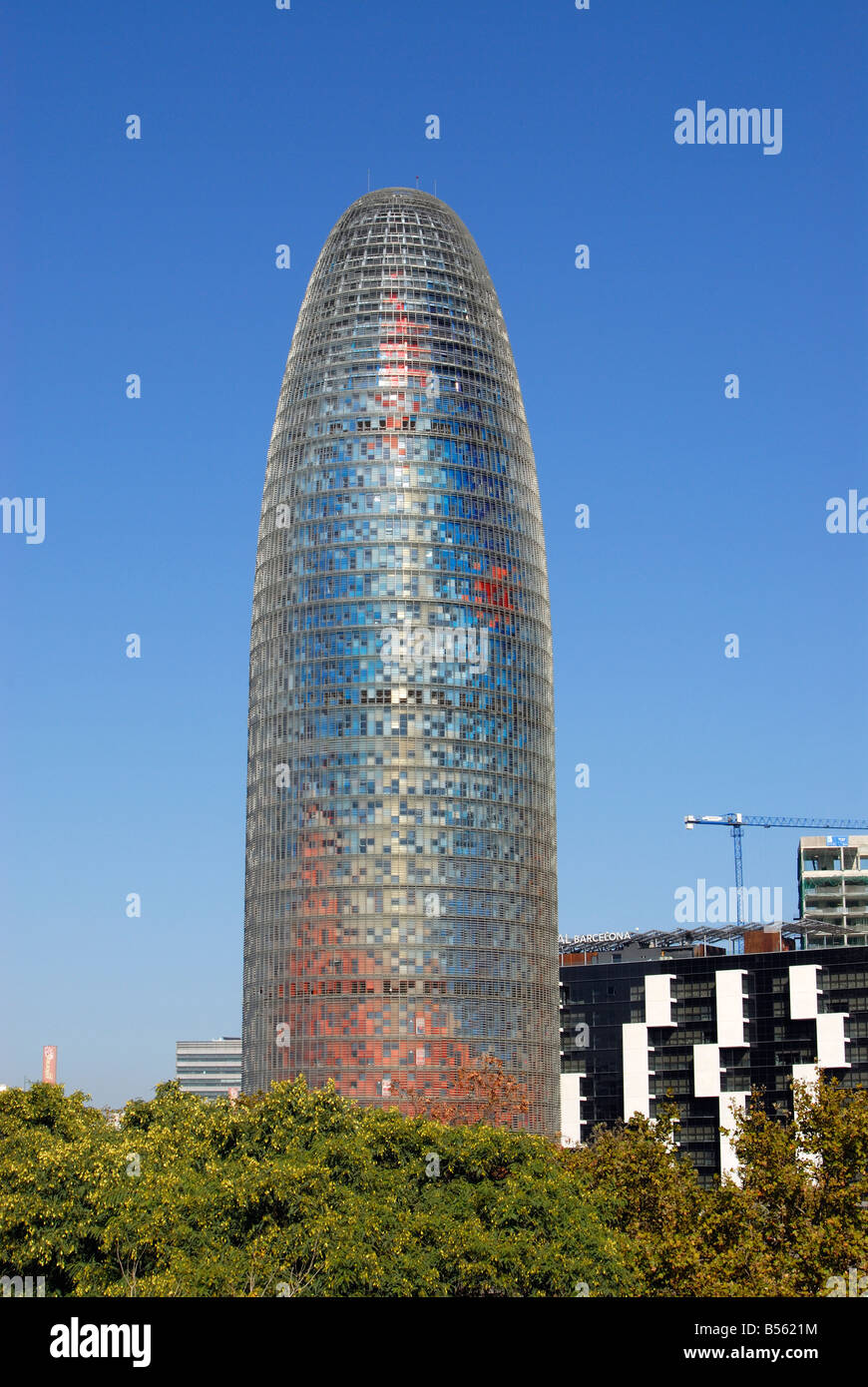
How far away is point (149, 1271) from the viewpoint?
75.7 metres

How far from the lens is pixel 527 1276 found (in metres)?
78.1

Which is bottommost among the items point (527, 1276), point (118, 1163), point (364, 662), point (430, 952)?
point (527, 1276)

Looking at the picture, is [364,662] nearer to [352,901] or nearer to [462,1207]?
[352,901]

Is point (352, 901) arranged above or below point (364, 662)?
below

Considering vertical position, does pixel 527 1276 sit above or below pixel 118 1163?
below

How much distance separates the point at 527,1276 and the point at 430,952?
11526 cm
